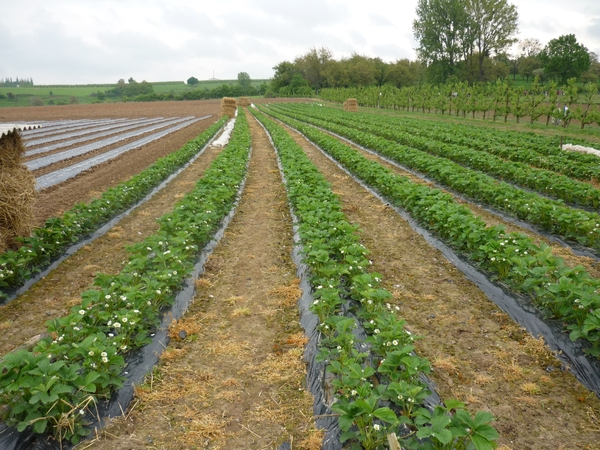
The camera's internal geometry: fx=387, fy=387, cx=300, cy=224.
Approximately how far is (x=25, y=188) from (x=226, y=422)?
600 cm

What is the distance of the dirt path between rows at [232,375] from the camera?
3279 millimetres

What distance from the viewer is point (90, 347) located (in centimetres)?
345

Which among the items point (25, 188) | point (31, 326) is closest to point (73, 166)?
point (25, 188)

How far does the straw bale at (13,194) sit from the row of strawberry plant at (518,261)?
7419 millimetres

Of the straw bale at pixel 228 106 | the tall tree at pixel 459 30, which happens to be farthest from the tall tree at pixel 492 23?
the straw bale at pixel 228 106

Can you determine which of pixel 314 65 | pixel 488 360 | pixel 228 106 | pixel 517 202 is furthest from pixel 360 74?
pixel 488 360

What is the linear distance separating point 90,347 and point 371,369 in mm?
2477

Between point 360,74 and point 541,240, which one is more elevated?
point 360,74

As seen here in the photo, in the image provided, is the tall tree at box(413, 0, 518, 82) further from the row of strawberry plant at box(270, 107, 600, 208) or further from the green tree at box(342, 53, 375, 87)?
the row of strawberry plant at box(270, 107, 600, 208)

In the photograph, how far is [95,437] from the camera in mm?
3207

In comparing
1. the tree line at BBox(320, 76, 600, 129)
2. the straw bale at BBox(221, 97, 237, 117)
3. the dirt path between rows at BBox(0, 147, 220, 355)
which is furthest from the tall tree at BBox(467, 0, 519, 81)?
the dirt path between rows at BBox(0, 147, 220, 355)

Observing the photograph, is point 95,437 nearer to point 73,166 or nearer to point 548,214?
point 548,214

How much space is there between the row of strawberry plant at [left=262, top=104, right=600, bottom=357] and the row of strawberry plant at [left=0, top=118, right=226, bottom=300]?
6.73m

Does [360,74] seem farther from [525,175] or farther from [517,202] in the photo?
[517,202]
